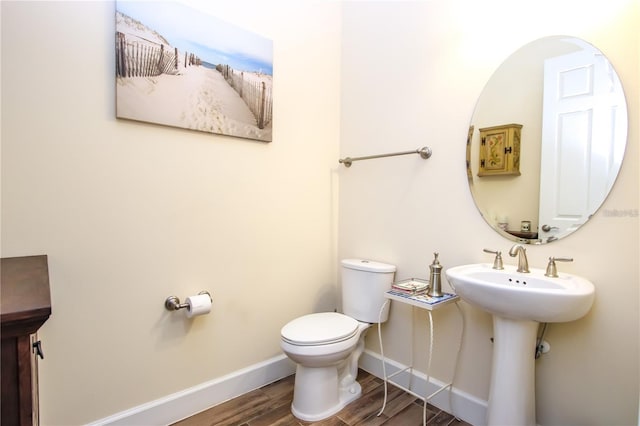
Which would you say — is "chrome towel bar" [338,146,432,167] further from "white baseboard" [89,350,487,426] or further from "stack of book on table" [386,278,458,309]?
"white baseboard" [89,350,487,426]

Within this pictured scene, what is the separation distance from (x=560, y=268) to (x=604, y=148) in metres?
0.49

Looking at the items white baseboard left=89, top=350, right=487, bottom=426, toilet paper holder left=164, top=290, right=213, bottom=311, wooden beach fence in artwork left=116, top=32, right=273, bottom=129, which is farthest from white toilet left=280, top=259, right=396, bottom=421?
wooden beach fence in artwork left=116, top=32, right=273, bottom=129

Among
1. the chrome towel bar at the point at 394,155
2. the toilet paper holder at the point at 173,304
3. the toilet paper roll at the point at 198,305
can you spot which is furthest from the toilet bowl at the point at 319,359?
the chrome towel bar at the point at 394,155

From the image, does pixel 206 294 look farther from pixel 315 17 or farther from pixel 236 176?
pixel 315 17

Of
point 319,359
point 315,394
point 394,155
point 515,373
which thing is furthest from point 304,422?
point 394,155

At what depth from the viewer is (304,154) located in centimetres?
210

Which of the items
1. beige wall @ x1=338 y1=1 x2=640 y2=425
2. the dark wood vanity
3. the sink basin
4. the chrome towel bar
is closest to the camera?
the dark wood vanity

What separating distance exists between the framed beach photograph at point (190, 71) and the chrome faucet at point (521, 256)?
136 cm

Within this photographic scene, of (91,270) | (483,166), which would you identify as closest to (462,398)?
(483,166)

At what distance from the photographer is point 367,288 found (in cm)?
189

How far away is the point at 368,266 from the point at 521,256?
30.9 inches

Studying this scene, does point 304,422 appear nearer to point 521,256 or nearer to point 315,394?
point 315,394

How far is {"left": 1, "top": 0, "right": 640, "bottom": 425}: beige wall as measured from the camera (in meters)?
1.24

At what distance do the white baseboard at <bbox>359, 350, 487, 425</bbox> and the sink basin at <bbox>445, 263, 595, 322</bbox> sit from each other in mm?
669
